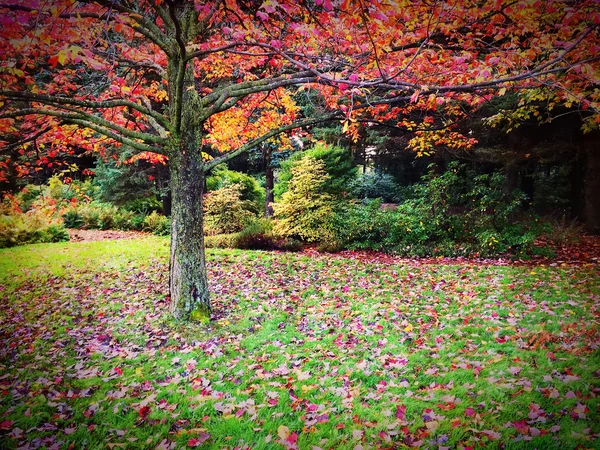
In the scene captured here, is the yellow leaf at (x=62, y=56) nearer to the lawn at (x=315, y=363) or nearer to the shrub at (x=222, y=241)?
the lawn at (x=315, y=363)

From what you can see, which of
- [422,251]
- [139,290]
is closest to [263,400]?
[139,290]

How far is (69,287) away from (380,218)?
963 centimetres

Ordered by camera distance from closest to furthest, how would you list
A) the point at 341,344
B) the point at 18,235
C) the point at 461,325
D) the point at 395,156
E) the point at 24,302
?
the point at 341,344 → the point at 461,325 → the point at 24,302 → the point at 18,235 → the point at 395,156

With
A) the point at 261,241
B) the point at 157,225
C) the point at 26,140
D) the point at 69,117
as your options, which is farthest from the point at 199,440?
the point at 157,225

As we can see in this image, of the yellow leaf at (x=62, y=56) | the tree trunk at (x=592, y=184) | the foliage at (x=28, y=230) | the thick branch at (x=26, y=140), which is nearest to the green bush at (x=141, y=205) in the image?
the foliage at (x=28, y=230)

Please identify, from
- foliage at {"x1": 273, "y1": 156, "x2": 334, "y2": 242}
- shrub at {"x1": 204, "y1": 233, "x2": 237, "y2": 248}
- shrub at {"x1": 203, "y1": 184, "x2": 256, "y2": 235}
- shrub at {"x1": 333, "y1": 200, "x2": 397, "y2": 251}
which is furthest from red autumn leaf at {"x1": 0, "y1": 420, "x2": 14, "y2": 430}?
shrub at {"x1": 203, "y1": 184, "x2": 256, "y2": 235}

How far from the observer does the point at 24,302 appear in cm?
771

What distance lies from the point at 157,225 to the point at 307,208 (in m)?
8.46

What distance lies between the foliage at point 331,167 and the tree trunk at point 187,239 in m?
7.91

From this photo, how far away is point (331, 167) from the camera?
14414mm

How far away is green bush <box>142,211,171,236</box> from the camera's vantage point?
16.7m

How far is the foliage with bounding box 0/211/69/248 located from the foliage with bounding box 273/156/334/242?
30.7ft

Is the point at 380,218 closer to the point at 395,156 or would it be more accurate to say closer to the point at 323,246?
the point at 323,246

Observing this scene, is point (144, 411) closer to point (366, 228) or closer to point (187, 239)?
point (187, 239)
